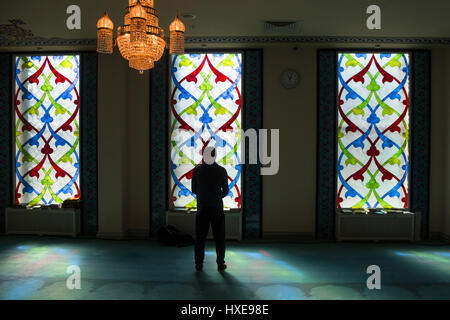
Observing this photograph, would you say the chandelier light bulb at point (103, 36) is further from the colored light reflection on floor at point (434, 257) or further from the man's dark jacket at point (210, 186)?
the colored light reflection on floor at point (434, 257)

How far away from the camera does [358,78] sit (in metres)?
5.21

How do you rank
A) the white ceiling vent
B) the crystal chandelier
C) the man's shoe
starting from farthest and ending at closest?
the white ceiling vent → the man's shoe → the crystal chandelier

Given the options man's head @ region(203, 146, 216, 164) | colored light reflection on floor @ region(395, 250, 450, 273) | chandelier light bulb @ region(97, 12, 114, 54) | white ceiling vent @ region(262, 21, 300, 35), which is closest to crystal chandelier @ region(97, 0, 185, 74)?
chandelier light bulb @ region(97, 12, 114, 54)

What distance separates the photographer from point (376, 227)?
5.03 metres

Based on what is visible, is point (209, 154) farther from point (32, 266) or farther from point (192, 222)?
point (32, 266)

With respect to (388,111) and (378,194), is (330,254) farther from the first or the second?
(388,111)

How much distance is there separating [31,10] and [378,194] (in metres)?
5.68

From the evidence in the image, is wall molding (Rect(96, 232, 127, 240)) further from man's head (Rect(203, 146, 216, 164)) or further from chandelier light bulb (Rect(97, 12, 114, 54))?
chandelier light bulb (Rect(97, 12, 114, 54))

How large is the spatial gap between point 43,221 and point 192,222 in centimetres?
249

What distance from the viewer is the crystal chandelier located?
269cm

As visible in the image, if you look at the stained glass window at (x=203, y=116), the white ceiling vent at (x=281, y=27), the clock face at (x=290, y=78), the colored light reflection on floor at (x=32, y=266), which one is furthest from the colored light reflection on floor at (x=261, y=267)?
the white ceiling vent at (x=281, y=27)

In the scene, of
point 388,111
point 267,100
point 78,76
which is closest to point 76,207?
point 78,76

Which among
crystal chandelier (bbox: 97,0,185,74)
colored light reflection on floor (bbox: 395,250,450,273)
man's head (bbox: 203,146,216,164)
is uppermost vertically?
crystal chandelier (bbox: 97,0,185,74)

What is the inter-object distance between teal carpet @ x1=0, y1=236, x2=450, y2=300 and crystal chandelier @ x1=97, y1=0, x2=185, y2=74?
2.25 m
